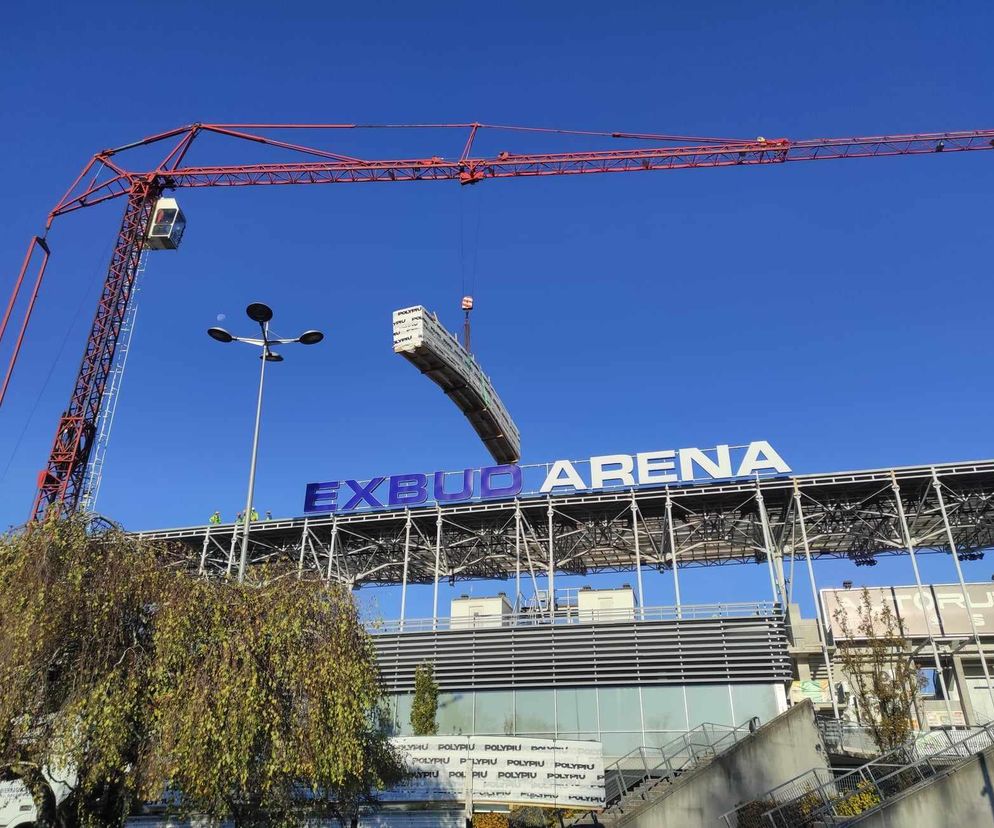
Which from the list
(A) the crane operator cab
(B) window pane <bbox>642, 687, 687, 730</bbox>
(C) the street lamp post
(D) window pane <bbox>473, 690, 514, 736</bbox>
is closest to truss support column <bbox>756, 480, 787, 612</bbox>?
(B) window pane <bbox>642, 687, 687, 730</bbox>

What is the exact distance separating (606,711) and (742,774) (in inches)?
428

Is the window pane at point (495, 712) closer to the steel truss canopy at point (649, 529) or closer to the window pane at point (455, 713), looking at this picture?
the window pane at point (455, 713)

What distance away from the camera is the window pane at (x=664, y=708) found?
31297 millimetres

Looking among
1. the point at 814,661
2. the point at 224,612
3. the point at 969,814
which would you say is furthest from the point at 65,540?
the point at 814,661

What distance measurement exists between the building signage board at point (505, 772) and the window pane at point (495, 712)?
12257 mm

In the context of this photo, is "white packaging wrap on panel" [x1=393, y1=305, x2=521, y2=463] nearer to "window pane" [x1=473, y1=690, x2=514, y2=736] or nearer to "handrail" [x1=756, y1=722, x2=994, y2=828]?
"window pane" [x1=473, y1=690, x2=514, y2=736]

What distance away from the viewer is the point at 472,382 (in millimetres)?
42781

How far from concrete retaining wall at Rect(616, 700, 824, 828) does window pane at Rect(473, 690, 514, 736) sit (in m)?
13.0

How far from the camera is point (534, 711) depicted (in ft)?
109

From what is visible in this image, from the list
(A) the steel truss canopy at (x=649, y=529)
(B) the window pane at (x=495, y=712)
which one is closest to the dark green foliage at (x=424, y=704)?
(B) the window pane at (x=495, y=712)

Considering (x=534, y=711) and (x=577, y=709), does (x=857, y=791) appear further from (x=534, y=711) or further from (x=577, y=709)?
(x=534, y=711)

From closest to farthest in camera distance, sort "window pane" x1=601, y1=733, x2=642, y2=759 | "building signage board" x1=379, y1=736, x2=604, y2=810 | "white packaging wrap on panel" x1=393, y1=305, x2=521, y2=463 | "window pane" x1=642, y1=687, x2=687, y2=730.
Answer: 1. "building signage board" x1=379, y1=736, x2=604, y2=810
2. "window pane" x1=601, y1=733, x2=642, y2=759
3. "window pane" x1=642, y1=687, x2=687, y2=730
4. "white packaging wrap on panel" x1=393, y1=305, x2=521, y2=463

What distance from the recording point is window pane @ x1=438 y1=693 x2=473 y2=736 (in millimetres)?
33594

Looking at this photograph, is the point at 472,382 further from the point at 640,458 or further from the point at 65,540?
the point at 65,540
